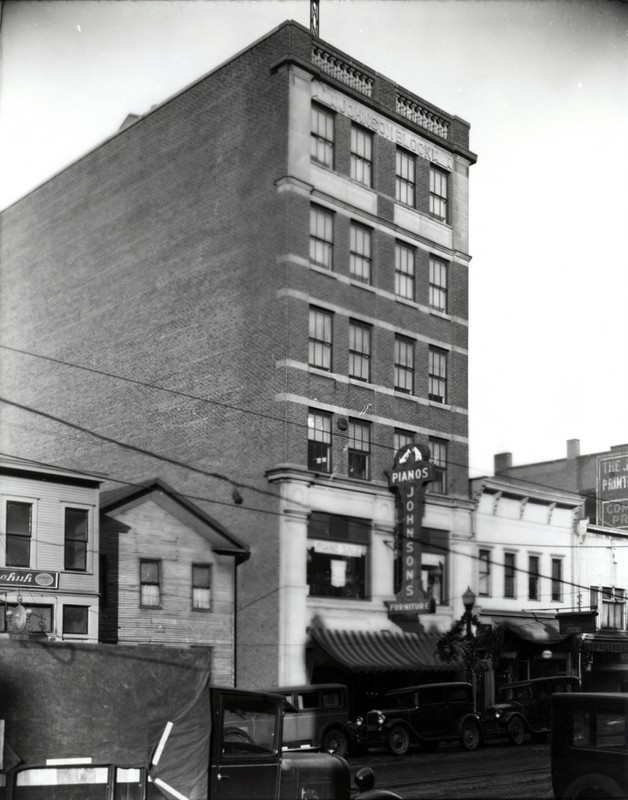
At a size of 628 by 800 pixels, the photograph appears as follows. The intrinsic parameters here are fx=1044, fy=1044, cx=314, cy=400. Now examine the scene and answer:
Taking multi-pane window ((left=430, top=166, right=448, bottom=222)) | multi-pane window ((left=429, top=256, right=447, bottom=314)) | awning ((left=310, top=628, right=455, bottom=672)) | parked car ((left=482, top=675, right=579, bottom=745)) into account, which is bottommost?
parked car ((left=482, top=675, right=579, bottom=745))

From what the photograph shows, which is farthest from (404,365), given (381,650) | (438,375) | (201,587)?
(201,587)

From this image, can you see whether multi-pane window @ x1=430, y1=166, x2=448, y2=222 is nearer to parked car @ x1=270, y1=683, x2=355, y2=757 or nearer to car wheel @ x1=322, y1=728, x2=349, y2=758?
parked car @ x1=270, y1=683, x2=355, y2=757

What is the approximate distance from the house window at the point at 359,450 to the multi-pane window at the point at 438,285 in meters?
1.77

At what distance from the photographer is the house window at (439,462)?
463 inches

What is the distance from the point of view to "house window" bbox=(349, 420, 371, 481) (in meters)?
11.3

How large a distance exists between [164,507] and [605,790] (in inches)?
211

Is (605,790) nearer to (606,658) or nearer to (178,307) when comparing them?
(606,658)

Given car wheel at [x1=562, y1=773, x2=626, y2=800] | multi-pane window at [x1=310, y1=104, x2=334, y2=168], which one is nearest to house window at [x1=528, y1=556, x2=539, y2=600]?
car wheel at [x1=562, y1=773, x2=626, y2=800]

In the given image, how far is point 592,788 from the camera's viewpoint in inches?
424

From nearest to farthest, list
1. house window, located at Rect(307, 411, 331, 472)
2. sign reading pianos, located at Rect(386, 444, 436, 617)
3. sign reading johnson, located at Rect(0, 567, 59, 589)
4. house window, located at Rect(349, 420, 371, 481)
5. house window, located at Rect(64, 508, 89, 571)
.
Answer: sign reading johnson, located at Rect(0, 567, 59, 589) → house window, located at Rect(64, 508, 89, 571) → house window, located at Rect(307, 411, 331, 472) → house window, located at Rect(349, 420, 371, 481) → sign reading pianos, located at Rect(386, 444, 436, 617)

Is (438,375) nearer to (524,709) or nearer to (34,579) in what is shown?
(524,709)

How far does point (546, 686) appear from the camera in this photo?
12.0 metres

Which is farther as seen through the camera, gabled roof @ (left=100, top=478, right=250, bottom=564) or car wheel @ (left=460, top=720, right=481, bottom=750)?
car wheel @ (left=460, top=720, right=481, bottom=750)

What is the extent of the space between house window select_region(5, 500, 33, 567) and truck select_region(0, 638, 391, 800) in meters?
1.24
